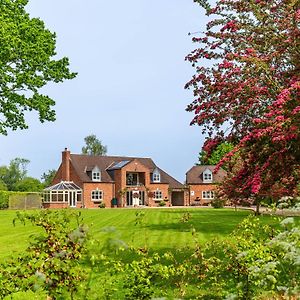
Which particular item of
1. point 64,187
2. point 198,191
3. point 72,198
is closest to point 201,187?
point 198,191

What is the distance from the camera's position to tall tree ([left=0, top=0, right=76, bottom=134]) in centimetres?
3028

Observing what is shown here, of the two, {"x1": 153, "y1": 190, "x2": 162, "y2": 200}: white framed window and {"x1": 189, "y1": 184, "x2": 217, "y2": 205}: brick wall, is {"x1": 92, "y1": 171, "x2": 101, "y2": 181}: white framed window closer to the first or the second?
{"x1": 153, "y1": 190, "x2": 162, "y2": 200}: white framed window

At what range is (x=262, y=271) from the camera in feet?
17.6

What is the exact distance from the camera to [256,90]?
11.2 m

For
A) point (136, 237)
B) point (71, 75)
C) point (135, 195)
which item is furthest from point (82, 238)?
point (135, 195)

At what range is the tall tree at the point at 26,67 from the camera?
30.3 meters

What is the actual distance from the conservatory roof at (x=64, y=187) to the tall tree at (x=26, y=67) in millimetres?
37621

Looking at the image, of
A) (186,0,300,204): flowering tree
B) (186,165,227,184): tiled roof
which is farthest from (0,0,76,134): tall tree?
(186,165,227,184): tiled roof

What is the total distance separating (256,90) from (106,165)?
212ft

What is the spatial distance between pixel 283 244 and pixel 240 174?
6.53 m

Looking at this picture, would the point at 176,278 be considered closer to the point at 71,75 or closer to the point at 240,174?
the point at 240,174

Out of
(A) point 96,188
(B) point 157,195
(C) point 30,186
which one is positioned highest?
(C) point 30,186

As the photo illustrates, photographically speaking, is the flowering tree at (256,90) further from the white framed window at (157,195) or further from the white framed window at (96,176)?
the white framed window at (157,195)

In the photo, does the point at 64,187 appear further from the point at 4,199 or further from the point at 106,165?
the point at 4,199
